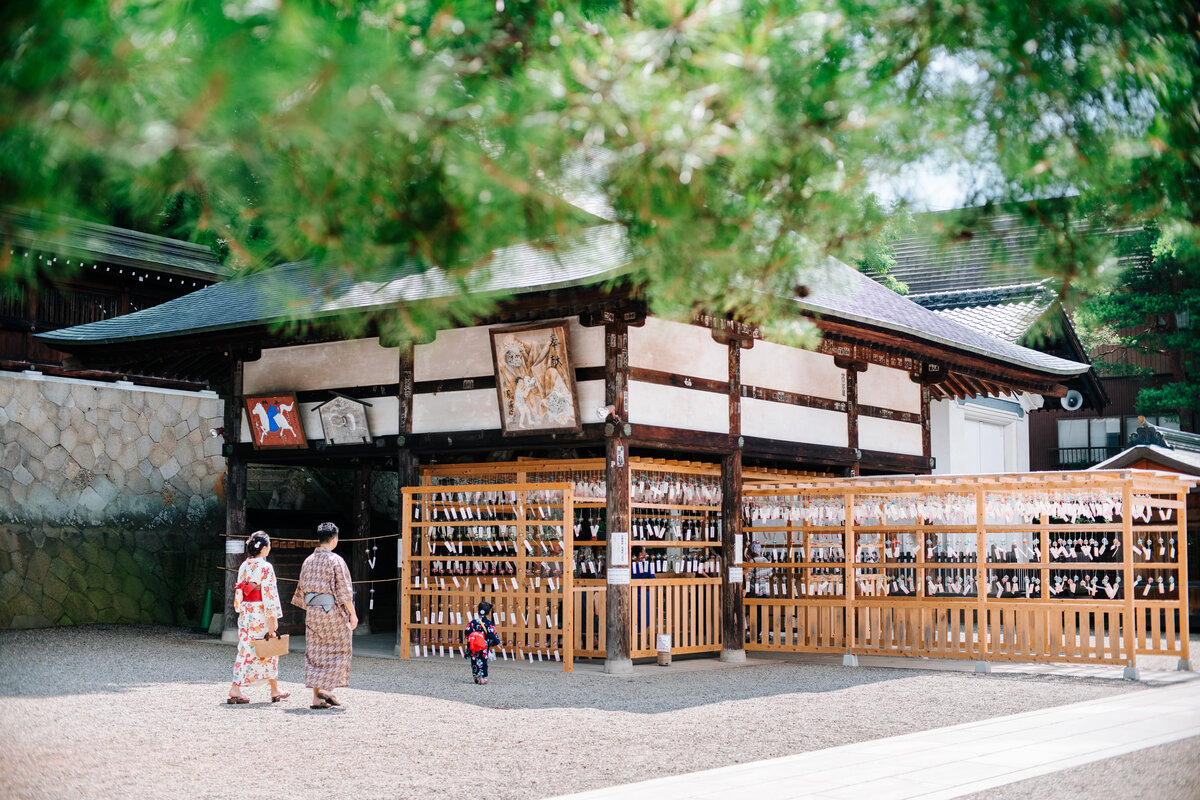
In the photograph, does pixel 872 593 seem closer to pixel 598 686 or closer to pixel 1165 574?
pixel 598 686

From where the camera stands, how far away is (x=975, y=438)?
20516 millimetres

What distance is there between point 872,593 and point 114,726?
359 inches

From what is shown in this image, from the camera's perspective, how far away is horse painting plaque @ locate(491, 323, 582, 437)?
12344 mm

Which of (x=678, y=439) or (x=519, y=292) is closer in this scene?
(x=519, y=292)

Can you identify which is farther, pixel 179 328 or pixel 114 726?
pixel 179 328

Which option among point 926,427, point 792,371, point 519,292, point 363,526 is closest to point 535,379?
point 519,292

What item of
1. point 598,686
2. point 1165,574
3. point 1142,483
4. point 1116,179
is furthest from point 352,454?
point 1165,574

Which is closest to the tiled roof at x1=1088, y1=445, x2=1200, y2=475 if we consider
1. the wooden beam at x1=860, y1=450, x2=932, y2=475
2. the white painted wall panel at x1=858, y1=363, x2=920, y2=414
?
the wooden beam at x1=860, y1=450, x2=932, y2=475

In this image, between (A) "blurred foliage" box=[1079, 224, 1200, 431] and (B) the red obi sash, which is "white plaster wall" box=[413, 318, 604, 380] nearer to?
(B) the red obi sash

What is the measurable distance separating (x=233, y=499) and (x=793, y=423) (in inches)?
293

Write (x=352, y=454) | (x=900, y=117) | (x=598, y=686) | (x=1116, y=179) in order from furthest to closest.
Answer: (x=352, y=454), (x=598, y=686), (x=1116, y=179), (x=900, y=117)

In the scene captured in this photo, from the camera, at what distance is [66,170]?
7.68 feet

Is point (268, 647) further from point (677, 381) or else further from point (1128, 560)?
point (1128, 560)

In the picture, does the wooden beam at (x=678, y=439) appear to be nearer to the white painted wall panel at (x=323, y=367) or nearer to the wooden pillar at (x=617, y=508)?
the wooden pillar at (x=617, y=508)
